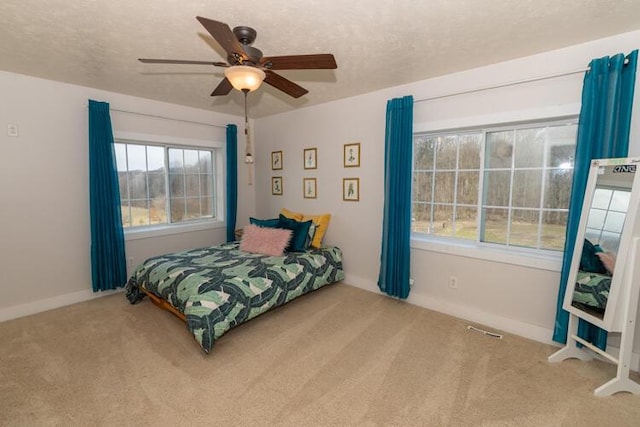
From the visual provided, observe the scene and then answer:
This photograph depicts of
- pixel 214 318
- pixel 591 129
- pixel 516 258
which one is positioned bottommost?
pixel 214 318

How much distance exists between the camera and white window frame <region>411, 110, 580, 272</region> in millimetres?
2404

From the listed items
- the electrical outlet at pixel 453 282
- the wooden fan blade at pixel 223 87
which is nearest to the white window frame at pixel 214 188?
the wooden fan blade at pixel 223 87

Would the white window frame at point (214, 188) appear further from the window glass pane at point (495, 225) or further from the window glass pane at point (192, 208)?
the window glass pane at point (495, 225)

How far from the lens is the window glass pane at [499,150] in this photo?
9.03ft

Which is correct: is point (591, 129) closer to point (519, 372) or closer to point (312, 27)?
point (519, 372)

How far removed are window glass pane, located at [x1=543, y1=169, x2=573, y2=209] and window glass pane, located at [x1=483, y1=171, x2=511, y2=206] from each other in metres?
0.29

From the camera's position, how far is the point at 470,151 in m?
2.97

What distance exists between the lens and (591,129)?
2.13 meters

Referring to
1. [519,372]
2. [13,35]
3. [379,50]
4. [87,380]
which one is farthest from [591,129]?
[13,35]

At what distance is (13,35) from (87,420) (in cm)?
259

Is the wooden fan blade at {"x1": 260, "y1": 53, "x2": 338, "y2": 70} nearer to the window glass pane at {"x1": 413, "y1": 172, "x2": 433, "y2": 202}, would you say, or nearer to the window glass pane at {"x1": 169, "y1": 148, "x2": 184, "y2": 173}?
the window glass pane at {"x1": 413, "y1": 172, "x2": 433, "y2": 202}

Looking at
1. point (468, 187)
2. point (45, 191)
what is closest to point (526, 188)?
point (468, 187)

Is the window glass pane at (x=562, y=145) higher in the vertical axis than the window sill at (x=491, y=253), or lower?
higher

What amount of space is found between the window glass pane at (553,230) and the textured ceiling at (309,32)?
1343mm
